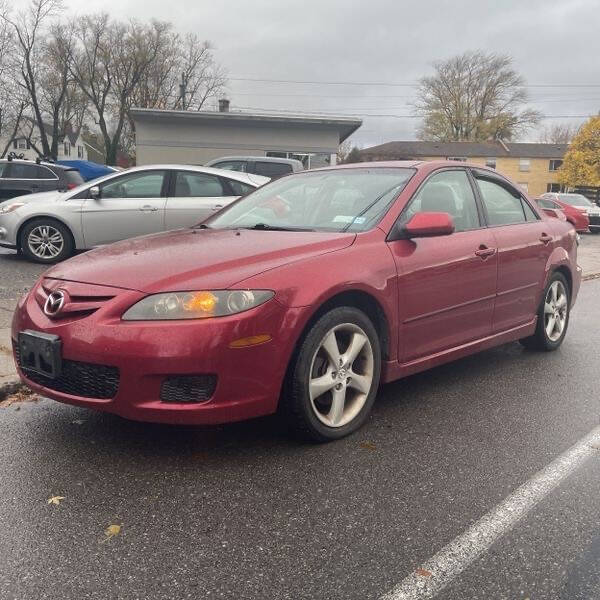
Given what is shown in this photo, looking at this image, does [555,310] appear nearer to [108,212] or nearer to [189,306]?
[189,306]

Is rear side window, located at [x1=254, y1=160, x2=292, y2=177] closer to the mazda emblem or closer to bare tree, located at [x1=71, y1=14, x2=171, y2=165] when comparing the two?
the mazda emblem

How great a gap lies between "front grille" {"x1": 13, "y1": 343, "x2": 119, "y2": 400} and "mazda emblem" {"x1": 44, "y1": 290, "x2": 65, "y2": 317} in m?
0.28

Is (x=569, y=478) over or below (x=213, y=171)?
below

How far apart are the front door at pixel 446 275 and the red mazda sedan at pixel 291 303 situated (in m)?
0.01

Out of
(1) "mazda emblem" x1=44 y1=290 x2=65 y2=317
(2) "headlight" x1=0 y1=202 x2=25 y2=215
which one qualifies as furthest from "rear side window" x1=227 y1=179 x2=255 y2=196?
(1) "mazda emblem" x1=44 y1=290 x2=65 y2=317

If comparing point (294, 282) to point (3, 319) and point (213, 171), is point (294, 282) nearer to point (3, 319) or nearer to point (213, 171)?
point (3, 319)

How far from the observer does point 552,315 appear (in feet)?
17.2

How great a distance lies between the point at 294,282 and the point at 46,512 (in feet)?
4.92

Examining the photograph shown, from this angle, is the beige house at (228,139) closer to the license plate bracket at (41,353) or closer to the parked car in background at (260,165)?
the parked car in background at (260,165)

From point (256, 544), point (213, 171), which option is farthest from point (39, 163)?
point (256, 544)

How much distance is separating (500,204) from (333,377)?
2.31 metres

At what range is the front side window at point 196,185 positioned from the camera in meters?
8.77

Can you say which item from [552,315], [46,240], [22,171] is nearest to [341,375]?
[552,315]

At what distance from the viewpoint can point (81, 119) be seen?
5112 centimetres
